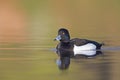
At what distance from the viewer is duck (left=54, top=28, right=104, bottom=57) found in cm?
1833

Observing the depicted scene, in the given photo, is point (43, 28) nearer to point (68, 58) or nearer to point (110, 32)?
point (110, 32)

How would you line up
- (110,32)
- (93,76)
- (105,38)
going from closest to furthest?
(93,76) → (105,38) → (110,32)


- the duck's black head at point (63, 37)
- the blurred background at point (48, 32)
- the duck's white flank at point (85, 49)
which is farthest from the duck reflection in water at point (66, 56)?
the duck's black head at point (63, 37)

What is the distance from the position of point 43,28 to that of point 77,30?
155cm

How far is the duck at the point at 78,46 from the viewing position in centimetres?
1833

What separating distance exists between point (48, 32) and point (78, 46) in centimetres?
411

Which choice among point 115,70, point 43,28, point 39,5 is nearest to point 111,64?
point 115,70

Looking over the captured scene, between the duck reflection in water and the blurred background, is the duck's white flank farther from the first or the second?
the blurred background

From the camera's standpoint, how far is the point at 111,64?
14984 millimetres

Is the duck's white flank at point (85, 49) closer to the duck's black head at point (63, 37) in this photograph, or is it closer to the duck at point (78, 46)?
the duck at point (78, 46)

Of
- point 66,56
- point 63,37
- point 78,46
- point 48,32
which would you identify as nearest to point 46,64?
point 66,56

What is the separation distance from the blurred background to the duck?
1.11ft

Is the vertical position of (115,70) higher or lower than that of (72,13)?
lower

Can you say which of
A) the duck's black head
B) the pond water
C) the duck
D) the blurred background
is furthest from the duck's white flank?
the duck's black head
